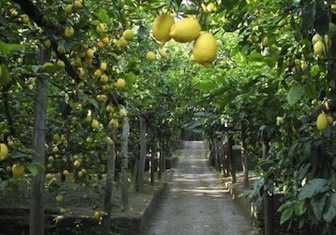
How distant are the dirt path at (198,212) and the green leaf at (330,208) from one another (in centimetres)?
720

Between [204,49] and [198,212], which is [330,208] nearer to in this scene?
[204,49]

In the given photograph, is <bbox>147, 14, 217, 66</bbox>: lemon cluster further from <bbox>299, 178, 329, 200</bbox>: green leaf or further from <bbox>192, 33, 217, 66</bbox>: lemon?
<bbox>299, 178, 329, 200</bbox>: green leaf

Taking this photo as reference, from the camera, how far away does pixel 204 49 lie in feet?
4.18

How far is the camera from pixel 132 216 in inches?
328

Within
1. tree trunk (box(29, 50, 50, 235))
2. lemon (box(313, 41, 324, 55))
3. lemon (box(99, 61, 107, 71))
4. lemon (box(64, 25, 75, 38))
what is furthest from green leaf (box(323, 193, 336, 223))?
tree trunk (box(29, 50, 50, 235))

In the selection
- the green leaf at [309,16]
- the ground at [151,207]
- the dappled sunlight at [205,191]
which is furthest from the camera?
the dappled sunlight at [205,191]

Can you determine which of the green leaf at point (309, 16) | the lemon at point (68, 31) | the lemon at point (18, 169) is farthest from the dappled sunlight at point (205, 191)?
the green leaf at point (309, 16)

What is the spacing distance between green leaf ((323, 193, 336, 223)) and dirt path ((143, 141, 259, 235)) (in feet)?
23.6

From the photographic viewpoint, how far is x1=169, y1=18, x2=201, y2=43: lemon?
1285mm

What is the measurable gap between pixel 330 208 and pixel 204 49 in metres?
0.95

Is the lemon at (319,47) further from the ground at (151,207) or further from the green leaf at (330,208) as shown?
the ground at (151,207)

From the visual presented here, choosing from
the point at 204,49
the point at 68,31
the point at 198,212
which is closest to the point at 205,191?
the point at 198,212

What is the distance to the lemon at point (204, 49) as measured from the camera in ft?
4.19

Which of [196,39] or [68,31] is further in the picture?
[68,31]
